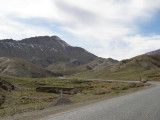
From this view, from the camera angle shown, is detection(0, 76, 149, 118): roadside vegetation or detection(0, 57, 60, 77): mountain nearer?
detection(0, 76, 149, 118): roadside vegetation

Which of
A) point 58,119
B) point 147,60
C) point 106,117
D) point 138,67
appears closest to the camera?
point 58,119

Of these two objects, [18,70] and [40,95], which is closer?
[40,95]

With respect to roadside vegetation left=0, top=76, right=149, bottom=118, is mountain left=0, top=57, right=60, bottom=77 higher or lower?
higher

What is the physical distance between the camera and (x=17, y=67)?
534 feet

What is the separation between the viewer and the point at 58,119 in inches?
311

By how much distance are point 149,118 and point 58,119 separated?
153 inches

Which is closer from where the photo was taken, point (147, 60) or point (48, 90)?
point (48, 90)

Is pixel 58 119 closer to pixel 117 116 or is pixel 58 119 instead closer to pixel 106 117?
pixel 106 117

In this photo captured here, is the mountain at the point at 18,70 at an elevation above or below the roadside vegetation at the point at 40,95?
above

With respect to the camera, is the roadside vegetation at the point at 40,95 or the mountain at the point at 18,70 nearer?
the roadside vegetation at the point at 40,95

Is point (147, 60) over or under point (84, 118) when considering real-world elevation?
over

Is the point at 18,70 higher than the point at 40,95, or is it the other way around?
the point at 18,70

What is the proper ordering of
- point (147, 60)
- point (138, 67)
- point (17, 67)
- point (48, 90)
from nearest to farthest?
point (48, 90)
point (138, 67)
point (147, 60)
point (17, 67)

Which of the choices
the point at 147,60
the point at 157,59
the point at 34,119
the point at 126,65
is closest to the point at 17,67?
the point at 126,65
